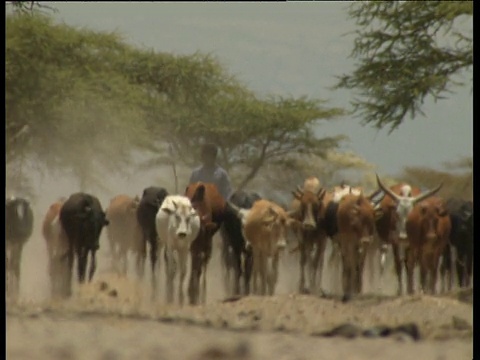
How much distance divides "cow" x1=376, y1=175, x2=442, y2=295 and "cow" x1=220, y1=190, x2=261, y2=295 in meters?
1.43

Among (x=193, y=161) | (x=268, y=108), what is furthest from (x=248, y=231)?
(x=268, y=108)

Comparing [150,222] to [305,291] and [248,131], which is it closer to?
[305,291]

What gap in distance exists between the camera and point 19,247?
13609 millimetres

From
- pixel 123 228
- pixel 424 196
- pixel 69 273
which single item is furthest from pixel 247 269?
pixel 424 196

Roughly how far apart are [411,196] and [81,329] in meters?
4.60

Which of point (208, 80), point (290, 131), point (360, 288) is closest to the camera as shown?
point (360, 288)

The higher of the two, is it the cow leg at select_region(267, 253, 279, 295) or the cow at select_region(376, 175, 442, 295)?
the cow at select_region(376, 175, 442, 295)

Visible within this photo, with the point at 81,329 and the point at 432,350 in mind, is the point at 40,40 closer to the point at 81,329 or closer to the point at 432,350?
the point at 81,329

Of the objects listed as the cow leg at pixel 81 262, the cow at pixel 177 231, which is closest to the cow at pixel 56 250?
the cow leg at pixel 81 262

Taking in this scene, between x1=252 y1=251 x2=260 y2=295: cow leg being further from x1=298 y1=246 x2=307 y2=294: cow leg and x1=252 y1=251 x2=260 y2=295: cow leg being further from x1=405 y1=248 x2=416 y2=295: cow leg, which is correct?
x1=405 y1=248 x2=416 y2=295: cow leg

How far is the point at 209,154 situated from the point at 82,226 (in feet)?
6.63

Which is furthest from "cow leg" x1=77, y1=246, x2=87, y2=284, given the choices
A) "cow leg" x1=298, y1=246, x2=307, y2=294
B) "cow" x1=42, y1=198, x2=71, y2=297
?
"cow leg" x1=298, y1=246, x2=307, y2=294

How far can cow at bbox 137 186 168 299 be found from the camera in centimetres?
1385

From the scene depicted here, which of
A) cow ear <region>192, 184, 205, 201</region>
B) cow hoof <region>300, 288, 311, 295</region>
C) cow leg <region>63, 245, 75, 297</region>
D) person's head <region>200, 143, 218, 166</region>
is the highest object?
person's head <region>200, 143, 218, 166</region>
